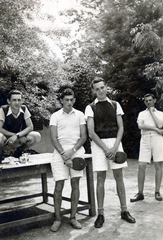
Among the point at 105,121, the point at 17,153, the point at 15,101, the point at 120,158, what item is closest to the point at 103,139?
Answer: the point at 105,121

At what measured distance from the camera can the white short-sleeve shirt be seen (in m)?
3.56

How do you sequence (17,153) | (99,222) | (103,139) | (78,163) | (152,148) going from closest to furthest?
1. (78,163)
2. (99,222)
3. (103,139)
4. (17,153)
5. (152,148)

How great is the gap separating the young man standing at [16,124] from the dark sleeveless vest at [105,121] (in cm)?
96

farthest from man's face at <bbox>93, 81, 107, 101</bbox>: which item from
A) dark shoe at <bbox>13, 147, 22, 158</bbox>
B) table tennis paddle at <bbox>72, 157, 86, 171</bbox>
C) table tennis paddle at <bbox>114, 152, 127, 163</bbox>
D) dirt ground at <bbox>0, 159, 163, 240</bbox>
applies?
dirt ground at <bbox>0, 159, 163, 240</bbox>

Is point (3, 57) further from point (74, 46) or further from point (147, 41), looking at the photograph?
point (74, 46)

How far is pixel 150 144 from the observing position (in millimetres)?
4902

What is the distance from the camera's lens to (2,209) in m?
4.97

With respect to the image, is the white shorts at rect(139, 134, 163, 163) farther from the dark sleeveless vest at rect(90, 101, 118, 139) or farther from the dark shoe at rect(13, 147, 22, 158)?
the dark shoe at rect(13, 147, 22, 158)

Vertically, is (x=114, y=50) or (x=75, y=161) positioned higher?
(x=114, y=50)

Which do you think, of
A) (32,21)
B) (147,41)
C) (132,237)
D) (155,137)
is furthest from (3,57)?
(132,237)

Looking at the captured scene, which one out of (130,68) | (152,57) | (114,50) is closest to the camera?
(152,57)

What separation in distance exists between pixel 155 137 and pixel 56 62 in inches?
263

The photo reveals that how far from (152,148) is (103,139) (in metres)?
1.63

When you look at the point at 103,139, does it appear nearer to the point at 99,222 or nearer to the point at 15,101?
the point at 99,222
